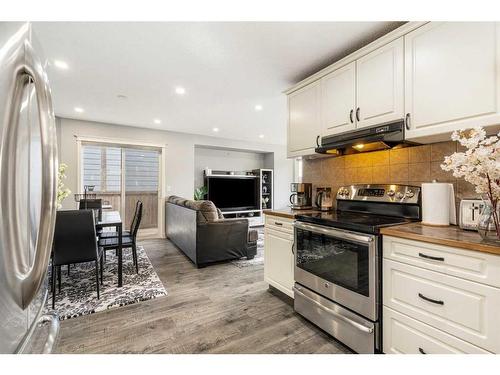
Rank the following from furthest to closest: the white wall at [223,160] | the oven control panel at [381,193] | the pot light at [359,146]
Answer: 1. the white wall at [223,160]
2. the pot light at [359,146]
3. the oven control panel at [381,193]

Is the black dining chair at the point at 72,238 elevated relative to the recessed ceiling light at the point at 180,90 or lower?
lower

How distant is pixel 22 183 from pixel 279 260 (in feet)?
7.48

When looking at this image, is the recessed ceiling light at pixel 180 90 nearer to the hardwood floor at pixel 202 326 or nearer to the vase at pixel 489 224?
the hardwood floor at pixel 202 326

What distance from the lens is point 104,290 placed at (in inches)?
106

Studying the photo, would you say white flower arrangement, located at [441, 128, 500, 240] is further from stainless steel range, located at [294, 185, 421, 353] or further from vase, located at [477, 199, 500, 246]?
stainless steel range, located at [294, 185, 421, 353]

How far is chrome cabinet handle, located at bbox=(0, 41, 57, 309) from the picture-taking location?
0.44 metres

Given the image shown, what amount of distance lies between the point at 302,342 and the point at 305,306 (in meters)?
0.32

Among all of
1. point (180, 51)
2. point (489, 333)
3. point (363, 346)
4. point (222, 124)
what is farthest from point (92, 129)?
point (489, 333)

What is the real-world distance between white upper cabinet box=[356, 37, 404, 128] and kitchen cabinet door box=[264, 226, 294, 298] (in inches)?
50.5

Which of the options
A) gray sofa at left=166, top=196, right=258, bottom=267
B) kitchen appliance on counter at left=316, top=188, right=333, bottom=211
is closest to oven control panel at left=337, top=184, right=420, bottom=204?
kitchen appliance on counter at left=316, top=188, right=333, bottom=211

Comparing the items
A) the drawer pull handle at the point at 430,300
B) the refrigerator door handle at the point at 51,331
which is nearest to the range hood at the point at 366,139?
the drawer pull handle at the point at 430,300

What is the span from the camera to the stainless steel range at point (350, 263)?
1585 millimetres

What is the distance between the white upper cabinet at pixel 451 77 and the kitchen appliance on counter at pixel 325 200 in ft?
3.39

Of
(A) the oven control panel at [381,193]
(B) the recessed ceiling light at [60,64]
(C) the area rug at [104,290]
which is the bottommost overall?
(C) the area rug at [104,290]
